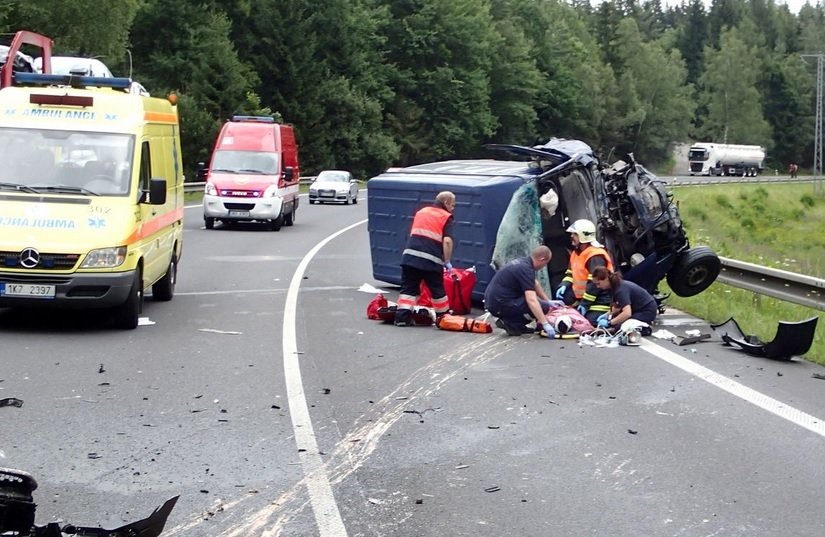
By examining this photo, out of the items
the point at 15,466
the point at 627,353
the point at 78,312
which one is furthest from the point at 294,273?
the point at 15,466

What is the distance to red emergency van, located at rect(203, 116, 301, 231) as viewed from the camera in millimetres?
28953

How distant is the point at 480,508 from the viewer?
629 cm

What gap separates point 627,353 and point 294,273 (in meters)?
8.42

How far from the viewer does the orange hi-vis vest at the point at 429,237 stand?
13.5 m

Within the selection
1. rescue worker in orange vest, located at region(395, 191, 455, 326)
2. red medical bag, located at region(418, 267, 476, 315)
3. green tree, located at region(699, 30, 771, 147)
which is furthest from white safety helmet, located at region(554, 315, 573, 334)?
green tree, located at region(699, 30, 771, 147)

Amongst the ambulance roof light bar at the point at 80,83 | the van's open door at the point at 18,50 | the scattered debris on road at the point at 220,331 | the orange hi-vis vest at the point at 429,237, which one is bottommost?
the scattered debris on road at the point at 220,331

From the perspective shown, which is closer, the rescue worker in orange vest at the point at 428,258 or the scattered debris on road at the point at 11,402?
the scattered debris on road at the point at 11,402

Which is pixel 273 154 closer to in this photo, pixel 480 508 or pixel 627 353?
pixel 627 353

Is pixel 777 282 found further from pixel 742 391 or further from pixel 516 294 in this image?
pixel 742 391

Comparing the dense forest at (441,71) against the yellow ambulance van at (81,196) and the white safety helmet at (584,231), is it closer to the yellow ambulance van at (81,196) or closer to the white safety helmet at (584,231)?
the yellow ambulance van at (81,196)

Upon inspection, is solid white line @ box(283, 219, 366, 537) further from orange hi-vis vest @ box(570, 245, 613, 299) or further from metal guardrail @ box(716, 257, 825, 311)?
metal guardrail @ box(716, 257, 825, 311)

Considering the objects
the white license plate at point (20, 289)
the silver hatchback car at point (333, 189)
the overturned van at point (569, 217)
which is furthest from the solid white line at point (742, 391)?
the silver hatchback car at point (333, 189)

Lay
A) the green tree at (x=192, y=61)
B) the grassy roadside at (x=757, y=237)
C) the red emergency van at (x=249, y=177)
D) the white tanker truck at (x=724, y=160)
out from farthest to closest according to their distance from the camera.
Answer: the white tanker truck at (x=724, y=160) < the green tree at (x=192, y=61) < the red emergency van at (x=249, y=177) < the grassy roadside at (x=757, y=237)

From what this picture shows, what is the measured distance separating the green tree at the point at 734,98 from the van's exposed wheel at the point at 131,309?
123022 millimetres
